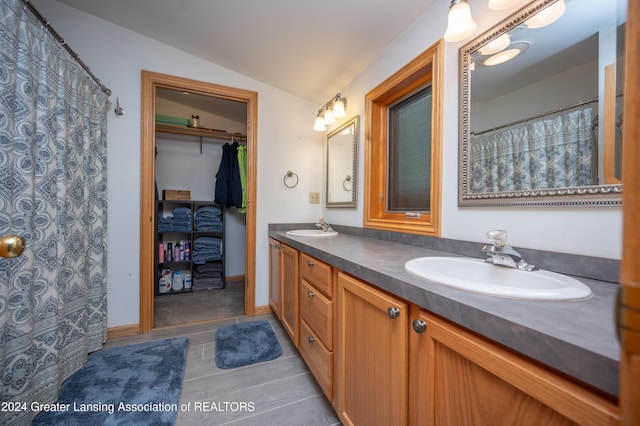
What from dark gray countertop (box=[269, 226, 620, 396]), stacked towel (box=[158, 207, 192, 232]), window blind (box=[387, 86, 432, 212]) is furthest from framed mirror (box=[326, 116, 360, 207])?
stacked towel (box=[158, 207, 192, 232])

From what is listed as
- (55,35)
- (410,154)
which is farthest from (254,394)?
(55,35)

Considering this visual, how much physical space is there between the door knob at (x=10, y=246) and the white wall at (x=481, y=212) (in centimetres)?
147

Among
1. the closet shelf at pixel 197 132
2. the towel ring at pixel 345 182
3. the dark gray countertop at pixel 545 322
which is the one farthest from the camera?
the closet shelf at pixel 197 132

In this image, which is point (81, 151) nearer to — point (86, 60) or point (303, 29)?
point (86, 60)

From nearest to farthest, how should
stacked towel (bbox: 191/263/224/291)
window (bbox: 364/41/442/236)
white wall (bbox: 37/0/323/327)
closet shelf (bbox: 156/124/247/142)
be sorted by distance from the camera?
window (bbox: 364/41/442/236) → white wall (bbox: 37/0/323/327) → closet shelf (bbox: 156/124/247/142) → stacked towel (bbox: 191/263/224/291)

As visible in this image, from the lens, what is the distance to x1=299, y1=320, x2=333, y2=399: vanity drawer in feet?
3.63

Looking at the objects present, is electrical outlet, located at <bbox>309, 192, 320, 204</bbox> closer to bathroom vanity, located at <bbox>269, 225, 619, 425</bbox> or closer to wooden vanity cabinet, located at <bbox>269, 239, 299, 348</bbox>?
wooden vanity cabinet, located at <bbox>269, 239, 299, 348</bbox>

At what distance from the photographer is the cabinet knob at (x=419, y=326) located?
0.63m

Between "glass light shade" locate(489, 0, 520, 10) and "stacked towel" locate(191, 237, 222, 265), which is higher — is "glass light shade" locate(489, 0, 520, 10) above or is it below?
above

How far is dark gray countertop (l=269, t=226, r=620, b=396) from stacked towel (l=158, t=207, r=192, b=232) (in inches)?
111

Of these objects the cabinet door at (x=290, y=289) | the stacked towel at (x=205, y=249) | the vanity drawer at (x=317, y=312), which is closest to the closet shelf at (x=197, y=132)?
the stacked towel at (x=205, y=249)

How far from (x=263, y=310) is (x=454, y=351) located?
2025 mm

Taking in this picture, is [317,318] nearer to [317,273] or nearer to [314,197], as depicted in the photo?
[317,273]

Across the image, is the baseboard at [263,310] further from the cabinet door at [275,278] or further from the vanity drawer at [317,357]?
the vanity drawer at [317,357]
